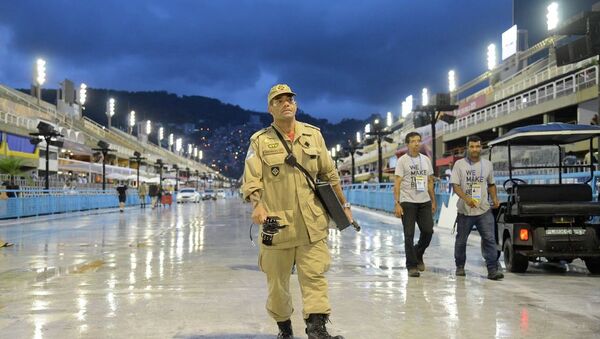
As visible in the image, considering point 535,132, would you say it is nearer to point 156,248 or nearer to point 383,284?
point 383,284

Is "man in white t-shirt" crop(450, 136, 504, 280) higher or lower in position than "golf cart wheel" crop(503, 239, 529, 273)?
higher

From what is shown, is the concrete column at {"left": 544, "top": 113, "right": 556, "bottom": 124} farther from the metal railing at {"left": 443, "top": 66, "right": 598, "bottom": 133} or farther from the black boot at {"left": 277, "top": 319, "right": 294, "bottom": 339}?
the black boot at {"left": 277, "top": 319, "right": 294, "bottom": 339}

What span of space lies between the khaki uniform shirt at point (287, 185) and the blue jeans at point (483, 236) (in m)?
3.95

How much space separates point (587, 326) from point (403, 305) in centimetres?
163

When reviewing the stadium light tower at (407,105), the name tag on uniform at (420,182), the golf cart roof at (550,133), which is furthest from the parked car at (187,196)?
the stadium light tower at (407,105)

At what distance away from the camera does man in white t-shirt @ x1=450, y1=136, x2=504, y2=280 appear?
7.79 metres

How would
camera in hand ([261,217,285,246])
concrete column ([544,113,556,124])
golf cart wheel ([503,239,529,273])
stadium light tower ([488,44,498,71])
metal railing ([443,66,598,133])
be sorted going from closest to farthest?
camera in hand ([261,217,285,246]), golf cart wheel ([503,239,529,273]), metal railing ([443,66,598,133]), concrete column ([544,113,556,124]), stadium light tower ([488,44,498,71])

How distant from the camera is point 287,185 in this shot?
4348mm

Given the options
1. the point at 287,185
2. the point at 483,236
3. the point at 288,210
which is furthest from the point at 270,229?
the point at 483,236

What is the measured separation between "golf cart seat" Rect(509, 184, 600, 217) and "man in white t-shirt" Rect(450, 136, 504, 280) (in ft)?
1.16

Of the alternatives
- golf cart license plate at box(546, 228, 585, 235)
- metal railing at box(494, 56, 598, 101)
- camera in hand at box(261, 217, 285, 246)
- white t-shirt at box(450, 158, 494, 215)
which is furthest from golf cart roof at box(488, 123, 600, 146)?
metal railing at box(494, 56, 598, 101)

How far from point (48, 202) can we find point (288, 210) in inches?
A: 920

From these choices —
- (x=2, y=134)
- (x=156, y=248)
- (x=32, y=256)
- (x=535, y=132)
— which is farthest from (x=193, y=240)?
(x=2, y=134)

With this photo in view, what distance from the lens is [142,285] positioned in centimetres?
738
